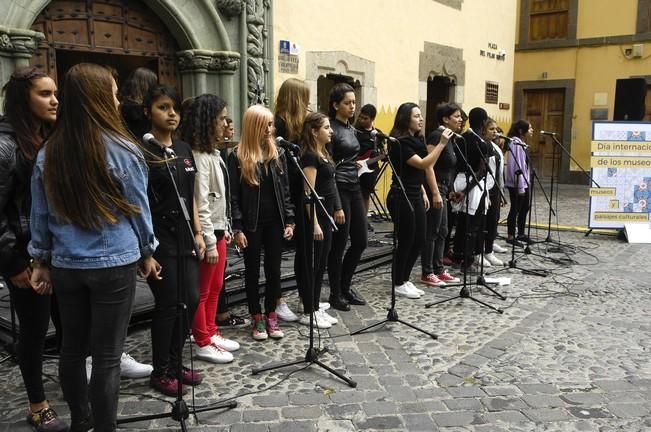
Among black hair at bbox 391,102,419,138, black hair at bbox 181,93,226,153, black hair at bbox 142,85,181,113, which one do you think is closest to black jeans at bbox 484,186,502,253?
black hair at bbox 391,102,419,138

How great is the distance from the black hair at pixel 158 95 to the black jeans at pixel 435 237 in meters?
2.91

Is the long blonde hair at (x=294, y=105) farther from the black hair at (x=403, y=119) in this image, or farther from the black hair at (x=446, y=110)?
the black hair at (x=446, y=110)

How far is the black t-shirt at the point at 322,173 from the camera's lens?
4016 mm

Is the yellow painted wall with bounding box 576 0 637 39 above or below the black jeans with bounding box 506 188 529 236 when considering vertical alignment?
above

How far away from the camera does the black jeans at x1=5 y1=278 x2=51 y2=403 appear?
2.62 meters

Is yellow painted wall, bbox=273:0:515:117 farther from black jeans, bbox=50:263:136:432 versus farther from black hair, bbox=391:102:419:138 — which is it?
black jeans, bbox=50:263:136:432

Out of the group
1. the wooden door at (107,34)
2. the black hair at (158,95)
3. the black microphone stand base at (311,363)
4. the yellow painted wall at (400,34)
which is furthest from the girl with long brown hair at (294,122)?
the yellow painted wall at (400,34)

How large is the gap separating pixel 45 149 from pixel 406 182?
321 centimetres

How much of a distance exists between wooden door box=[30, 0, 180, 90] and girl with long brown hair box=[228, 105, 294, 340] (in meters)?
2.91

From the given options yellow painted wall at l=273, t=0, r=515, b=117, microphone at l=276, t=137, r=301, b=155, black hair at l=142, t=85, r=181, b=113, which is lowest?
microphone at l=276, t=137, r=301, b=155

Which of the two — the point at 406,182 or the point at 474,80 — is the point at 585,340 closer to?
the point at 406,182

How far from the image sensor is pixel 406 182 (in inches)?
193

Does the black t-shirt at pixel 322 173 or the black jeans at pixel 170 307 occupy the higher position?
the black t-shirt at pixel 322 173

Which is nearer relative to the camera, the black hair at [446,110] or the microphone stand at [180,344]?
the microphone stand at [180,344]
